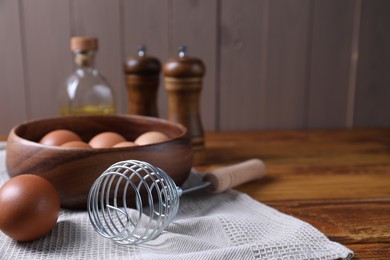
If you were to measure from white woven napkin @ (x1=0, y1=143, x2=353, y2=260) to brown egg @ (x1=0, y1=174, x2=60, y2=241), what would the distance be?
0.02 meters

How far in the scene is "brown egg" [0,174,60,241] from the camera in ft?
1.68

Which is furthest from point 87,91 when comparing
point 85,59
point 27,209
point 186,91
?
point 27,209

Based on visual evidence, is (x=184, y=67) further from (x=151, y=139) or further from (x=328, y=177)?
(x=328, y=177)

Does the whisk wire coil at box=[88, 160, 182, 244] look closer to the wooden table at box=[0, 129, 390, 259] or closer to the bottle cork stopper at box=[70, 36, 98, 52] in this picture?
the wooden table at box=[0, 129, 390, 259]

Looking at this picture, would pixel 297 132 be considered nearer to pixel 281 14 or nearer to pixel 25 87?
pixel 281 14

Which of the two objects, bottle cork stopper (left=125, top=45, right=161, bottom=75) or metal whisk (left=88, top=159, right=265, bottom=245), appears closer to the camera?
metal whisk (left=88, top=159, right=265, bottom=245)

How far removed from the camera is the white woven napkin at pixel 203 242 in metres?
0.51

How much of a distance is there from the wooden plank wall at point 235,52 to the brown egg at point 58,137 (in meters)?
0.51

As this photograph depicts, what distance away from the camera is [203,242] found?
54cm

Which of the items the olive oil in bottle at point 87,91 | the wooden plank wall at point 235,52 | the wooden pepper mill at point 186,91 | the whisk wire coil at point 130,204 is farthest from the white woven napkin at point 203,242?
the wooden plank wall at point 235,52

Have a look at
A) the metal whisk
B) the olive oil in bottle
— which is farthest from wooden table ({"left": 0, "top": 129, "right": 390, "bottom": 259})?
the olive oil in bottle

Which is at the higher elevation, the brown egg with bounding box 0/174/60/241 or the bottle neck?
the bottle neck

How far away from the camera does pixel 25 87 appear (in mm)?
1200

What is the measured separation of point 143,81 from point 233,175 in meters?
0.31
